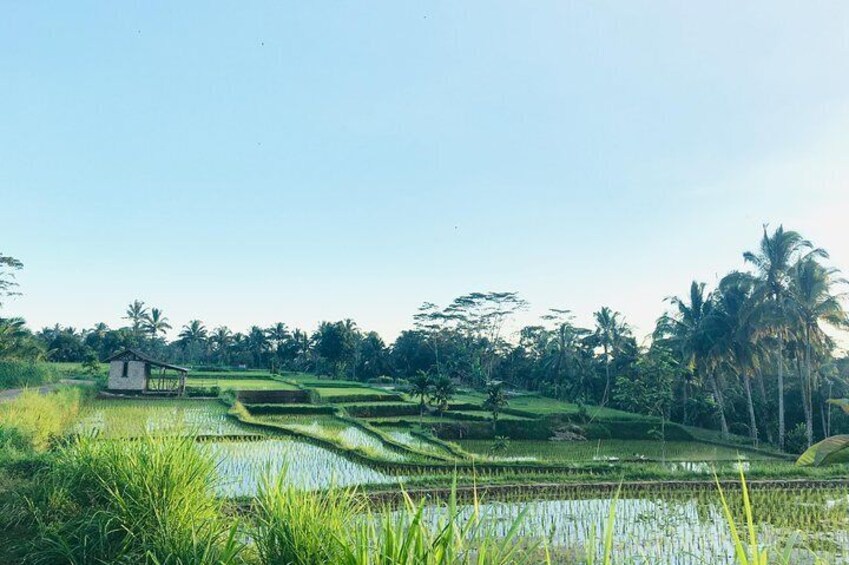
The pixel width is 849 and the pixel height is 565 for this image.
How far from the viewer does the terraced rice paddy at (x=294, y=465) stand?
11.3m

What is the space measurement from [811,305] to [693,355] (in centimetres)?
608

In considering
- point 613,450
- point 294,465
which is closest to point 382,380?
point 613,450

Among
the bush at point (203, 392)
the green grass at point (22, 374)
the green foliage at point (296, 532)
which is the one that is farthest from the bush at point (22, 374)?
the green foliage at point (296, 532)

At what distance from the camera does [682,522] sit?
9719mm

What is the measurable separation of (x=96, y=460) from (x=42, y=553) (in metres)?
1.40

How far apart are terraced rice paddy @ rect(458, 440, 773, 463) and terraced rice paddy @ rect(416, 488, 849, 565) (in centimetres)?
745

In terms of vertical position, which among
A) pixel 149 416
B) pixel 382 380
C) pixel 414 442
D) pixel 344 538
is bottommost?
pixel 382 380

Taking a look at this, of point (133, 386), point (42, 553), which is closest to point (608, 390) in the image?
point (133, 386)

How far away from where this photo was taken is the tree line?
23672 millimetres

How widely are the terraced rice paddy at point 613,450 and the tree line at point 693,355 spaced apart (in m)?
1.91

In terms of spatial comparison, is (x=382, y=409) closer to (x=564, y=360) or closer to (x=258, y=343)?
(x=564, y=360)

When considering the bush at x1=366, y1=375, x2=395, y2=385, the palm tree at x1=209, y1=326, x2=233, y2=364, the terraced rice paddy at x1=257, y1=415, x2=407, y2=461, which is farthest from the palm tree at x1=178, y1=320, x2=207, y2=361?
the terraced rice paddy at x1=257, y1=415, x2=407, y2=461

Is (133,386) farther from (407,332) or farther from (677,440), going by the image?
(407,332)

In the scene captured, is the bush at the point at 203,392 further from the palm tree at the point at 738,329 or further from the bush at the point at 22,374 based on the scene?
the palm tree at the point at 738,329
